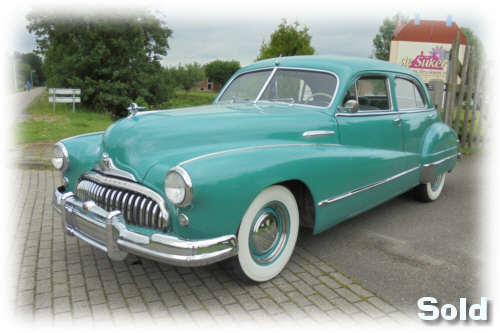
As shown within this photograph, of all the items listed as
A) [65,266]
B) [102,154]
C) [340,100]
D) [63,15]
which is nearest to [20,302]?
[65,266]

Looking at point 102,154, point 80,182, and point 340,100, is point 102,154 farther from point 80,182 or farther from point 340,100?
point 340,100

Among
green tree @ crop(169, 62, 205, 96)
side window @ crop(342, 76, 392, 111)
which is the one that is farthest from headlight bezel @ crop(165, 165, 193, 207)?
green tree @ crop(169, 62, 205, 96)

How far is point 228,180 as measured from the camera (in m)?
2.52

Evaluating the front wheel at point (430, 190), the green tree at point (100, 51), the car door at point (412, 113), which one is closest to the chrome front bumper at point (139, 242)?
the car door at point (412, 113)

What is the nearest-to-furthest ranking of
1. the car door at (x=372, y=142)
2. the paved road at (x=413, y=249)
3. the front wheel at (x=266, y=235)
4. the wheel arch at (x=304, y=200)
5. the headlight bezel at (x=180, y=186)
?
1. the headlight bezel at (x=180, y=186)
2. the front wheel at (x=266, y=235)
3. the paved road at (x=413, y=249)
4. the wheel arch at (x=304, y=200)
5. the car door at (x=372, y=142)

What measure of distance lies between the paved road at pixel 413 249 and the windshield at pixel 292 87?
4.35ft

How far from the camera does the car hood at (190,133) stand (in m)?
2.76

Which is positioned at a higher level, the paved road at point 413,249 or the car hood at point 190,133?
the car hood at point 190,133

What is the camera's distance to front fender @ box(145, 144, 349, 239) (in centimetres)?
243

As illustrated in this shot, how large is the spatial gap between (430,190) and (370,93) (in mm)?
1814

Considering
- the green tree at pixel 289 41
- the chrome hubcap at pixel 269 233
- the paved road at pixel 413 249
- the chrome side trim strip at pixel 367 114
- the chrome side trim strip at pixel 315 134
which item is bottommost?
the paved road at pixel 413 249

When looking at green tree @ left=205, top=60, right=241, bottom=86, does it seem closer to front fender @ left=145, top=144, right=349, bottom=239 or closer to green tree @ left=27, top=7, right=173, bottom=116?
green tree @ left=27, top=7, right=173, bottom=116

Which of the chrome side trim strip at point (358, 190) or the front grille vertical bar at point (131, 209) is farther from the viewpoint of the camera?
the chrome side trim strip at point (358, 190)

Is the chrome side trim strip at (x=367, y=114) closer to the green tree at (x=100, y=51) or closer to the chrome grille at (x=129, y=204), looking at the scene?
the chrome grille at (x=129, y=204)
